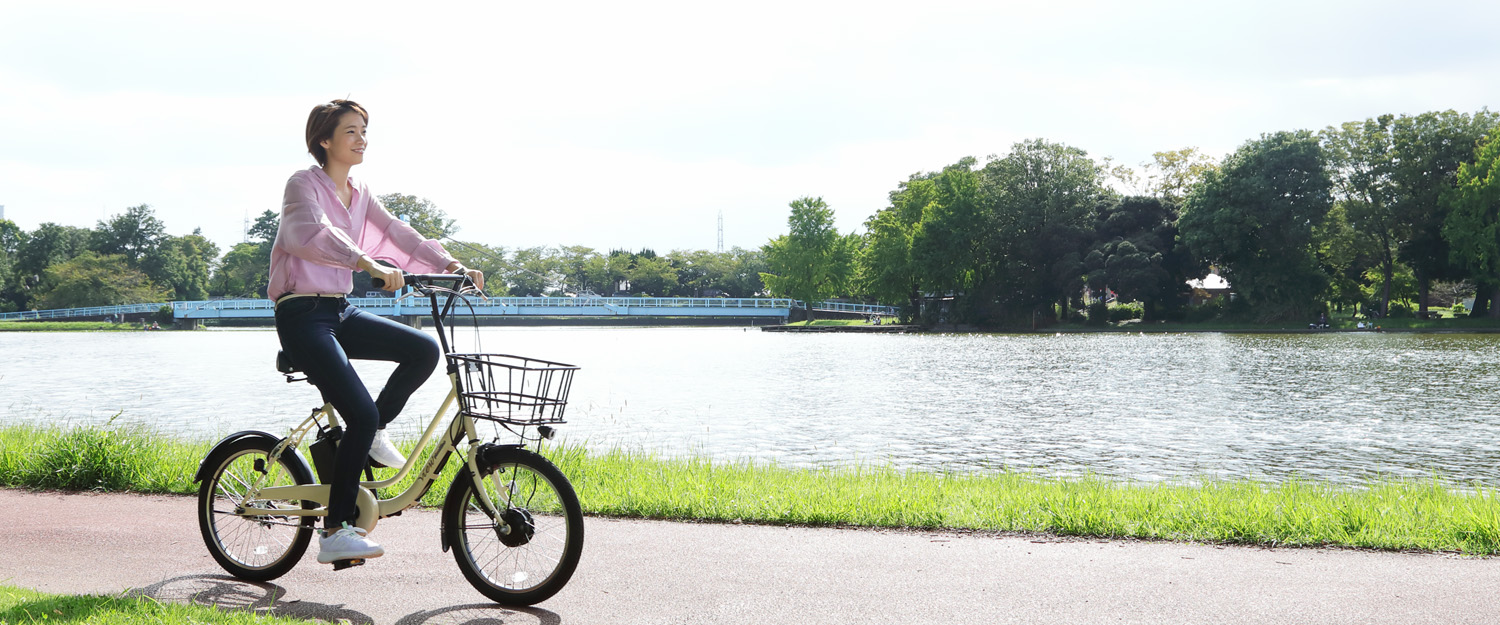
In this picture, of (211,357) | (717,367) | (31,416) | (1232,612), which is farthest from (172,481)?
(211,357)

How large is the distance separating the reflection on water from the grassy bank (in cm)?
423

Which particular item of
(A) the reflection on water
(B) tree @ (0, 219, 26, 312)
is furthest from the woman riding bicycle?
(B) tree @ (0, 219, 26, 312)

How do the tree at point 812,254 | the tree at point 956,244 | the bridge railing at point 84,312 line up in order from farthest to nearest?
the bridge railing at point 84,312, the tree at point 812,254, the tree at point 956,244

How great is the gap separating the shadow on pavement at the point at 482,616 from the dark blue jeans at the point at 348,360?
48cm

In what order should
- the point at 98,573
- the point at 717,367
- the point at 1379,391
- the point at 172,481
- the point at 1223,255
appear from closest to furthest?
the point at 98,573, the point at 172,481, the point at 1379,391, the point at 717,367, the point at 1223,255

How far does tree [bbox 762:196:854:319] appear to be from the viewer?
243ft

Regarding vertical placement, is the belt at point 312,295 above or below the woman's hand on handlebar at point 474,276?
below

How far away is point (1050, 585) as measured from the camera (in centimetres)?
403

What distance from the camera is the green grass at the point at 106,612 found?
10.9 feet

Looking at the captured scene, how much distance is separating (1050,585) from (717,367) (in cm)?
2687

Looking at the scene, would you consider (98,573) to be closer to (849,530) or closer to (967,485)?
(849,530)

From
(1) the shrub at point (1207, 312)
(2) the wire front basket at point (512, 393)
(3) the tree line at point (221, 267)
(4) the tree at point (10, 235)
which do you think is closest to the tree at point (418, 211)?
(3) the tree line at point (221, 267)

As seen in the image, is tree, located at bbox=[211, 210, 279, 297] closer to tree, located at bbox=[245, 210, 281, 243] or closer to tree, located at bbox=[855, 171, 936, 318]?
tree, located at bbox=[245, 210, 281, 243]

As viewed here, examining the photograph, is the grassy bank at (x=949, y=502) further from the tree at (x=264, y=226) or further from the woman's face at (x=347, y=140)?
the tree at (x=264, y=226)
